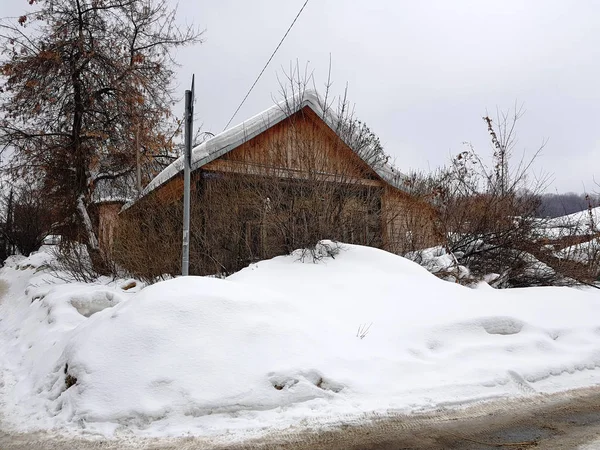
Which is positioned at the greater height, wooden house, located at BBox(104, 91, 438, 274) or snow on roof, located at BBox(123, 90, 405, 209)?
snow on roof, located at BBox(123, 90, 405, 209)

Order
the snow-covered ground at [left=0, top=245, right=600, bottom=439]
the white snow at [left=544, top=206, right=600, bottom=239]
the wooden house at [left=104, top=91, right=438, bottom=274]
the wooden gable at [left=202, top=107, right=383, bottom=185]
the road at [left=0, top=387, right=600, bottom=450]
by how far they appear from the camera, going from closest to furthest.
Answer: the road at [left=0, top=387, right=600, bottom=450]
the snow-covered ground at [left=0, top=245, right=600, bottom=439]
the wooden house at [left=104, top=91, right=438, bottom=274]
the wooden gable at [left=202, top=107, right=383, bottom=185]
the white snow at [left=544, top=206, right=600, bottom=239]

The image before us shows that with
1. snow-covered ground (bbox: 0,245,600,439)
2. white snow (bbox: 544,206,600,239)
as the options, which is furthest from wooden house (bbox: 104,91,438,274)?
white snow (bbox: 544,206,600,239)

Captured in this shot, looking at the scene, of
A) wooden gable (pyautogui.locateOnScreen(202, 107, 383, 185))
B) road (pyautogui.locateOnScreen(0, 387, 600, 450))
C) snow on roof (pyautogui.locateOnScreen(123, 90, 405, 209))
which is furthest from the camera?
snow on roof (pyautogui.locateOnScreen(123, 90, 405, 209))

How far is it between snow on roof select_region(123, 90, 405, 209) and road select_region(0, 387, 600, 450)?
636 centimetres

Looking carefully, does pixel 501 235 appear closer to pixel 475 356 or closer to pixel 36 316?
pixel 475 356

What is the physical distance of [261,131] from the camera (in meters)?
10.2

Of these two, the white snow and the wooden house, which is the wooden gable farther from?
the white snow

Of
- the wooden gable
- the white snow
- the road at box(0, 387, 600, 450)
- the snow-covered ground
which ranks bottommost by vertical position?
the road at box(0, 387, 600, 450)

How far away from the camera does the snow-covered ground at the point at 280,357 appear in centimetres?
342

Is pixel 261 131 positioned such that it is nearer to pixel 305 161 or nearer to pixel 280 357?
pixel 305 161

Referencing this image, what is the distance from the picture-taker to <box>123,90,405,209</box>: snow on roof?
9414mm

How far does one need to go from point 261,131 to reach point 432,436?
805cm

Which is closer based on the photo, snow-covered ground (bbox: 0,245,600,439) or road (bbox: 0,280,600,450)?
road (bbox: 0,280,600,450)

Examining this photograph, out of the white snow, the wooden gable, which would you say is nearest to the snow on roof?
the wooden gable
